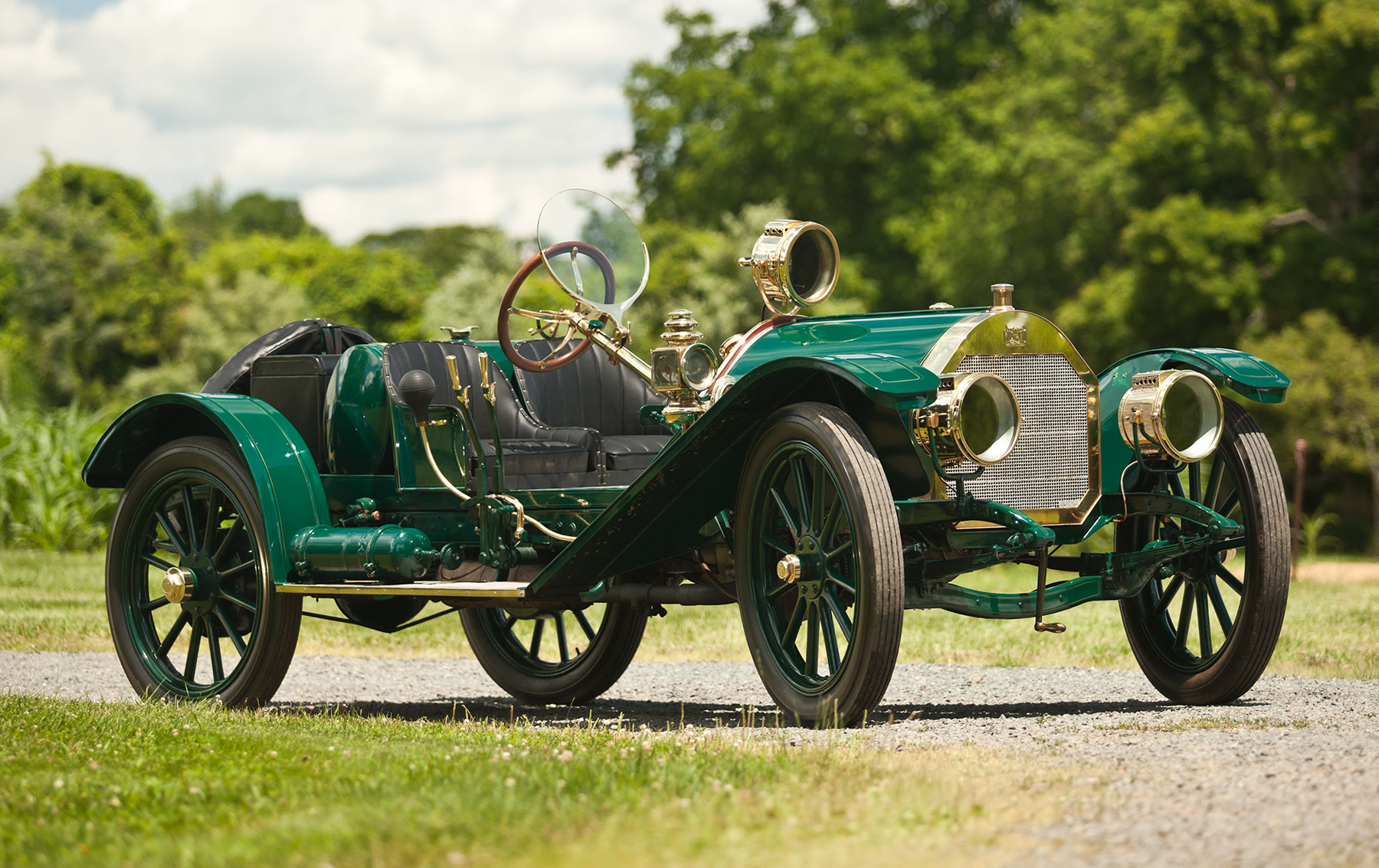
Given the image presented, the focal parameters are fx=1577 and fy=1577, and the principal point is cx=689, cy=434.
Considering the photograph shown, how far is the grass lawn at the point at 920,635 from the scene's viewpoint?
850 cm

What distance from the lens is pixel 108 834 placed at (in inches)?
147

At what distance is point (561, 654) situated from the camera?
26.2 ft

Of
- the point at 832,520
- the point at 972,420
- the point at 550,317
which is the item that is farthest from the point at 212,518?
Answer: the point at 972,420

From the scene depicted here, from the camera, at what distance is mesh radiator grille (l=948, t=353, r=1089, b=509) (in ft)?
19.4

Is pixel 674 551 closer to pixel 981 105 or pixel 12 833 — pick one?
pixel 12 833

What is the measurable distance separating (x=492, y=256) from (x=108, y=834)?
39246 millimetres

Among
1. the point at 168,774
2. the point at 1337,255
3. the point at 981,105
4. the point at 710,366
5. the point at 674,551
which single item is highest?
the point at 981,105

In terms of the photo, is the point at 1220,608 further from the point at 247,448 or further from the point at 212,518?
the point at 212,518

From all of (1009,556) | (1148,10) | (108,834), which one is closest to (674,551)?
(1009,556)

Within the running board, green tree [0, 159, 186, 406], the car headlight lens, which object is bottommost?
the running board

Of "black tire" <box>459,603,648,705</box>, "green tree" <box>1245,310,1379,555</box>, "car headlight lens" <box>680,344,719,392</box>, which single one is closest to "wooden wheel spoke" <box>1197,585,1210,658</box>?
"car headlight lens" <box>680,344,719,392</box>

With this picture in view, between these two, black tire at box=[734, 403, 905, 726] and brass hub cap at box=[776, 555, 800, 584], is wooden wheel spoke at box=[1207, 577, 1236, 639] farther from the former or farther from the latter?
brass hub cap at box=[776, 555, 800, 584]

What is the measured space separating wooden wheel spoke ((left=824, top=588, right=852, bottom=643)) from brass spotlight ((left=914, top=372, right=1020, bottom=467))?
2.06 ft

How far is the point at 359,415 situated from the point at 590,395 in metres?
1.23
